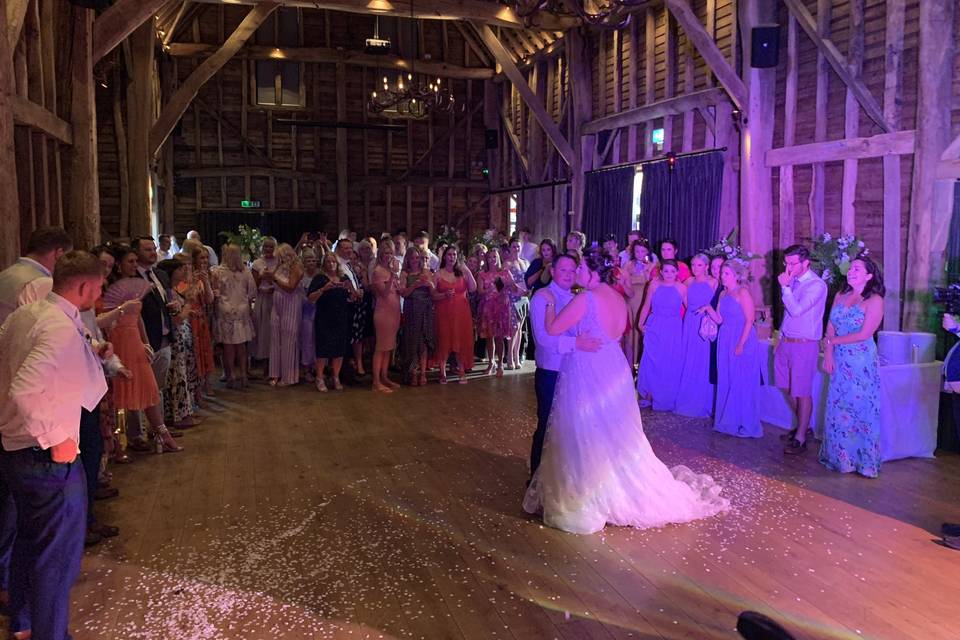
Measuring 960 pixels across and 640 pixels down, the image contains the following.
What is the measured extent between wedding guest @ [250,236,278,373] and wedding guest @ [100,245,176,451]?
9.52ft

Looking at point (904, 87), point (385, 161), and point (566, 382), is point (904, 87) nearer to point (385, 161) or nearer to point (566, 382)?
point (566, 382)

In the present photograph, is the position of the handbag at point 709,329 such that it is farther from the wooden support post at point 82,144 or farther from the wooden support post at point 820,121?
the wooden support post at point 82,144

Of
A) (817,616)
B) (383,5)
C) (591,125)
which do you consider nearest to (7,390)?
(817,616)

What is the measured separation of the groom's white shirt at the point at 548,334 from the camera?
14.1 ft

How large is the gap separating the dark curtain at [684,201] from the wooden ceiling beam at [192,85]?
6461mm

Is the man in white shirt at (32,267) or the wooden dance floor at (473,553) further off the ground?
the man in white shirt at (32,267)

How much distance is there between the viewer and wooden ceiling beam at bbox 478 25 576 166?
1316 centimetres

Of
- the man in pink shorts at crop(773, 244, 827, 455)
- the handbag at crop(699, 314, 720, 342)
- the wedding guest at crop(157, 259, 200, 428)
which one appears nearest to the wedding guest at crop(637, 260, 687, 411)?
the handbag at crop(699, 314, 720, 342)

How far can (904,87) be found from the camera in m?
7.26

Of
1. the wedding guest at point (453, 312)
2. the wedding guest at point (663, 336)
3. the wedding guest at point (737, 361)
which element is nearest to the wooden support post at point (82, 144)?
the wedding guest at point (453, 312)

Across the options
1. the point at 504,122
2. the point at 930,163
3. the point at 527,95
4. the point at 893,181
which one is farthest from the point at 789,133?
the point at 504,122

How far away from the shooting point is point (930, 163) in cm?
684

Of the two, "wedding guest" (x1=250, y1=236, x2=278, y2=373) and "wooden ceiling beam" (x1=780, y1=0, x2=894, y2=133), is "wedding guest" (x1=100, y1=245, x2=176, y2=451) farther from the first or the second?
"wooden ceiling beam" (x1=780, y1=0, x2=894, y2=133)

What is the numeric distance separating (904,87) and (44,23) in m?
8.11
